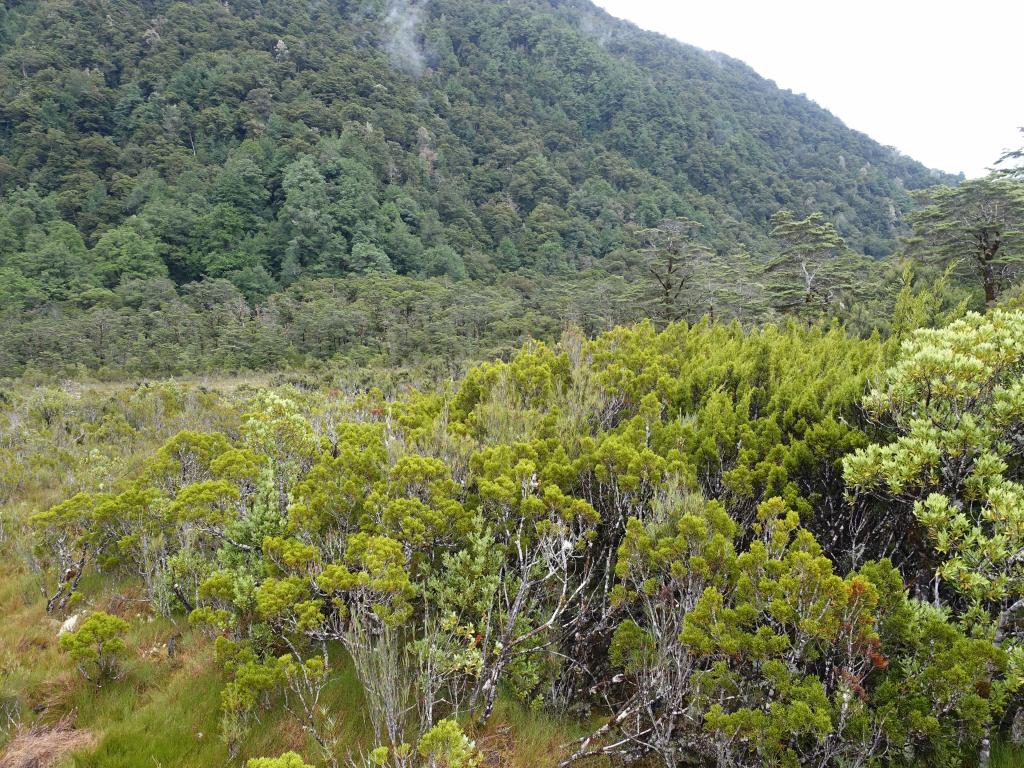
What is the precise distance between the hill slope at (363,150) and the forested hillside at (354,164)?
321 mm

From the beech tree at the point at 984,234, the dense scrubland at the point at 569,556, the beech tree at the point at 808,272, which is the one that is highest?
the beech tree at the point at 984,234

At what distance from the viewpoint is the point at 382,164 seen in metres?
68.1

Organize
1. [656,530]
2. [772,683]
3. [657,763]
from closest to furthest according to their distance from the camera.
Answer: [772,683], [657,763], [656,530]

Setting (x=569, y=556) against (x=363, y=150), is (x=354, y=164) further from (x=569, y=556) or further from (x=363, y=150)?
(x=569, y=556)

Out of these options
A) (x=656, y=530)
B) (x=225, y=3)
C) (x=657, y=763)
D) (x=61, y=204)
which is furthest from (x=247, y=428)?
(x=225, y=3)

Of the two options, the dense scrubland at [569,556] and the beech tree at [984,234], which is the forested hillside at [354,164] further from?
the dense scrubland at [569,556]

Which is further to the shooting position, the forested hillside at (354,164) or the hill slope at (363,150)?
the hill slope at (363,150)

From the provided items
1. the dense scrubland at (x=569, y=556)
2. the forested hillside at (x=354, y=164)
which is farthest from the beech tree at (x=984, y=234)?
the forested hillside at (x=354, y=164)

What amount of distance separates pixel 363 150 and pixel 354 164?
5.29 meters

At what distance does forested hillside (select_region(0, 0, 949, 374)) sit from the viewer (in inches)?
1664

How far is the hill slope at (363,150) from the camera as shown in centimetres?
5103

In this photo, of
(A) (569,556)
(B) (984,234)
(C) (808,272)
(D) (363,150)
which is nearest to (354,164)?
(D) (363,150)

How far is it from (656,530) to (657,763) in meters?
1.47

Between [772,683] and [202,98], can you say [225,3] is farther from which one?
[772,683]
